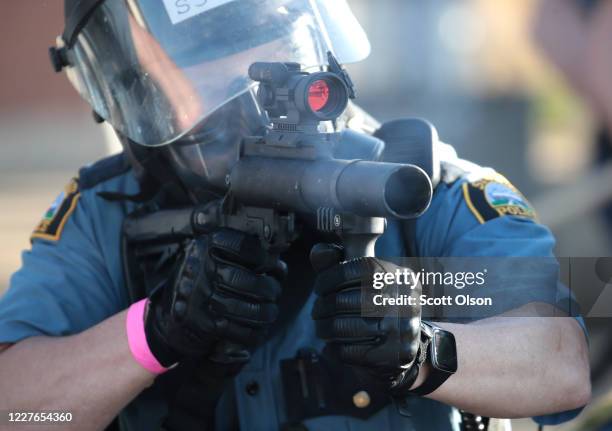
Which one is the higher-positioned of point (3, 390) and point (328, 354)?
point (3, 390)

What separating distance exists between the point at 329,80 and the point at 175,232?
0.60 metres

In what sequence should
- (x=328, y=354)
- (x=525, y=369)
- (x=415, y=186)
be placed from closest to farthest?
(x=415, y=186) → (x=525, y=369) → (x=328, y=354)

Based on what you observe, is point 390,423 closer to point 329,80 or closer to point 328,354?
point 328,354

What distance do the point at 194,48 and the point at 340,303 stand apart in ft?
2.42

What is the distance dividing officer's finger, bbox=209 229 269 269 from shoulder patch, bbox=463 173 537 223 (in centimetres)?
44

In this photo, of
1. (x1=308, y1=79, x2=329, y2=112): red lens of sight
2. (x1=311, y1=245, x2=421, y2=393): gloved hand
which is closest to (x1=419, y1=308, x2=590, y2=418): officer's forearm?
(x1=311, y1=245, x2=421, y2=393): gloved hand

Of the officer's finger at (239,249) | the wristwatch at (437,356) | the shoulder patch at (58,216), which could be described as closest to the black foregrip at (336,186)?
the officer's finger at (239,249)

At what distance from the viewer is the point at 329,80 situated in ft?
5.70

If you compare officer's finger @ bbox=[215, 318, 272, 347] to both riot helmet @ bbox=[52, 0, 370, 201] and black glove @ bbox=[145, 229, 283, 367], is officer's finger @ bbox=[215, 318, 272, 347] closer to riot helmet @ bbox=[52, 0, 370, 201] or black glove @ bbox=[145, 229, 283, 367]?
black glove @ bbox=[145, 229, 283, 367]

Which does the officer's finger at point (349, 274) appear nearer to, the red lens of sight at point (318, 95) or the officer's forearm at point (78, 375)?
the red lens of sight at point (318, 95)

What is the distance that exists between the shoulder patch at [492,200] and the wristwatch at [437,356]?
289mm

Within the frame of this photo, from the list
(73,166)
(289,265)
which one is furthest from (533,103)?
(289,265)

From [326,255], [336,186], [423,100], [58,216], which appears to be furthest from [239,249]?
[423,100]
